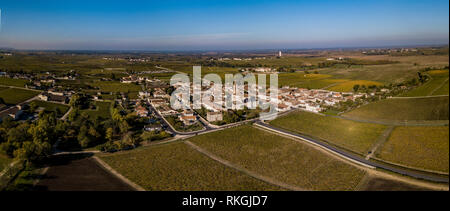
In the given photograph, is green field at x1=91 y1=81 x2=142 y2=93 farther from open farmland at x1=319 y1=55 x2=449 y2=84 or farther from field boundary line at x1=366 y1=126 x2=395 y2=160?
open farmland at x1=319 y1=55 x2=449 y2=84

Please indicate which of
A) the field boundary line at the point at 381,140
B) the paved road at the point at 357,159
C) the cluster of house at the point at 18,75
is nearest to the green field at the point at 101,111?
the paved road at the point at 357,159

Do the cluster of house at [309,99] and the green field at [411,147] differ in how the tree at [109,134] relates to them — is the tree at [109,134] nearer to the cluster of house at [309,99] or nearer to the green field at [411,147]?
the cluster of house at [309,99]

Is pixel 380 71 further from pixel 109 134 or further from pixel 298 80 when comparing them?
pixel 109 134

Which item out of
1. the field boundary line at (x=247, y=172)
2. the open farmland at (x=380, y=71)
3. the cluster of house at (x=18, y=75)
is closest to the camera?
the field boundary line at (x=247, y=172)

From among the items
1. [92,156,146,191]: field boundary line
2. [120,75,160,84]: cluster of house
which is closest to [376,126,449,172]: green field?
[92,156,146,191]: field boundary line

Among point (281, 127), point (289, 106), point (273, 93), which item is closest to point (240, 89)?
point (273, 93)
